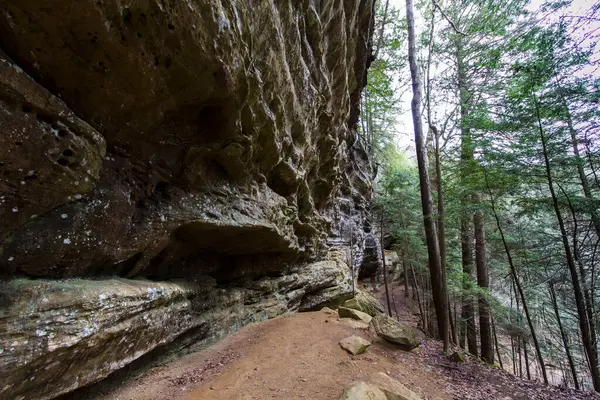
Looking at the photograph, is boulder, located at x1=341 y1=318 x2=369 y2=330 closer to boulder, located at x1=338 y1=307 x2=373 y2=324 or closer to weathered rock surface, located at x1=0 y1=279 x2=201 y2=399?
boulder, located at x1=338 y1=307 x2=373 y2=324

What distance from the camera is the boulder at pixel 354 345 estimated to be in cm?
554

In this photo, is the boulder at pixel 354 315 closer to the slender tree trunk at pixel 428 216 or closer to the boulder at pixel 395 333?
the boulder at pixel 395 333

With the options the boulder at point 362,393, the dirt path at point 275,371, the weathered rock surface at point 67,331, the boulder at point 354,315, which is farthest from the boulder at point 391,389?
the weathered rock surface at point 67,331

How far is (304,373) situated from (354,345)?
1.57 metres

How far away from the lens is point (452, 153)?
10930mm

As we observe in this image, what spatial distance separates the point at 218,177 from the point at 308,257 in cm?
635

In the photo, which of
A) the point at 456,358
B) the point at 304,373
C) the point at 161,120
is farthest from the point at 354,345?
the point at 161,120

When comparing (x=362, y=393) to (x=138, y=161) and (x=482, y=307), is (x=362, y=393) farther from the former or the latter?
(x=482, y=307)

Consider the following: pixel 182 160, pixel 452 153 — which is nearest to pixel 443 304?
pixel 452 153

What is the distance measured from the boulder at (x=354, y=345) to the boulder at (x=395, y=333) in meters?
0.65

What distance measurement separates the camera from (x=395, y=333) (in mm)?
6309

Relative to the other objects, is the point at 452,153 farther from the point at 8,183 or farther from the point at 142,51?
the point at 8,183

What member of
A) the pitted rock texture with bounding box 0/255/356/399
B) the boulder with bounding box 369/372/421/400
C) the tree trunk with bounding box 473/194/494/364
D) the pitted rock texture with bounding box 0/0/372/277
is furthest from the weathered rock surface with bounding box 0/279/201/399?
the tree trunk with bounding box 473/194/494/364

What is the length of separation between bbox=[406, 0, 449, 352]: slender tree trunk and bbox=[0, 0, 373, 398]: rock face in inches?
120
